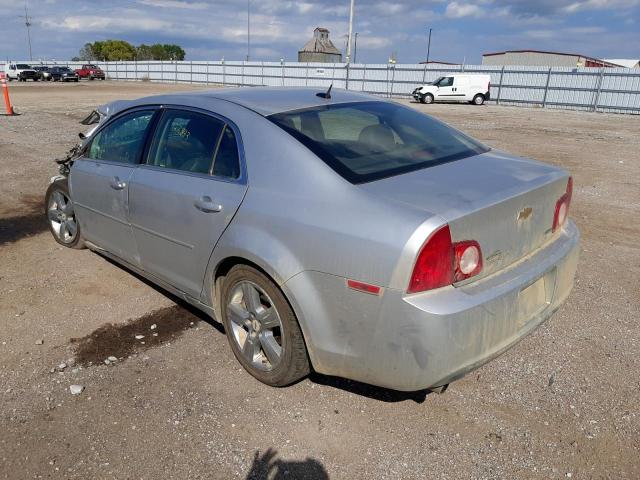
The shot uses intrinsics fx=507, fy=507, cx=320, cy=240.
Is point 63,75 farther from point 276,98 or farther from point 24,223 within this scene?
point 276,98

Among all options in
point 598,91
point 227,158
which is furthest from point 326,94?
point 598,91

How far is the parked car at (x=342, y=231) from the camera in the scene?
2.19 m

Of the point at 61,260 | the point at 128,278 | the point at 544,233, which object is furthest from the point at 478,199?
the point at 61,260

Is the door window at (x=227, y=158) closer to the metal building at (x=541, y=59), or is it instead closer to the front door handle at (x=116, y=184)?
the front door handle at (x=116, y=184)

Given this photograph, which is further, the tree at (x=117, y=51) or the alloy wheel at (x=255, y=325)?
the tree at (x=117, y=51)

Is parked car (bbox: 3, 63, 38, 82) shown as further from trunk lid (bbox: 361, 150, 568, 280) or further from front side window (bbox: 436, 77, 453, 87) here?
trunk lid (bbox: 361, 150, 568, 280)

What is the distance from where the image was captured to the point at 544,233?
→ 2773 millimetres

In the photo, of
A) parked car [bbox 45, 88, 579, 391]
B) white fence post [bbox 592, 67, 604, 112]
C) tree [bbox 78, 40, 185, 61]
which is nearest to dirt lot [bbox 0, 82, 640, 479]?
parked car [bbox 45, 88, 579, 391]

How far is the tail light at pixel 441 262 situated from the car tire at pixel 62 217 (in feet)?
11.9

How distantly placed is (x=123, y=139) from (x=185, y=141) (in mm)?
884

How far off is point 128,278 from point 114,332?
0.98 meters

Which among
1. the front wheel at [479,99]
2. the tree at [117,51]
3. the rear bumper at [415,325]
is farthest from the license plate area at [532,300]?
the tree at [117,51]

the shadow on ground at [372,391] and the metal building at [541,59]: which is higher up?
the metal building at [541,59]

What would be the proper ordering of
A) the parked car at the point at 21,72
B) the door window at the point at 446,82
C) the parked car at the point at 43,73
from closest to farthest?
1. the door window at the point at 446,82
2. the parked car at the point at 21,72
3. the parked car at the point at 43,73
